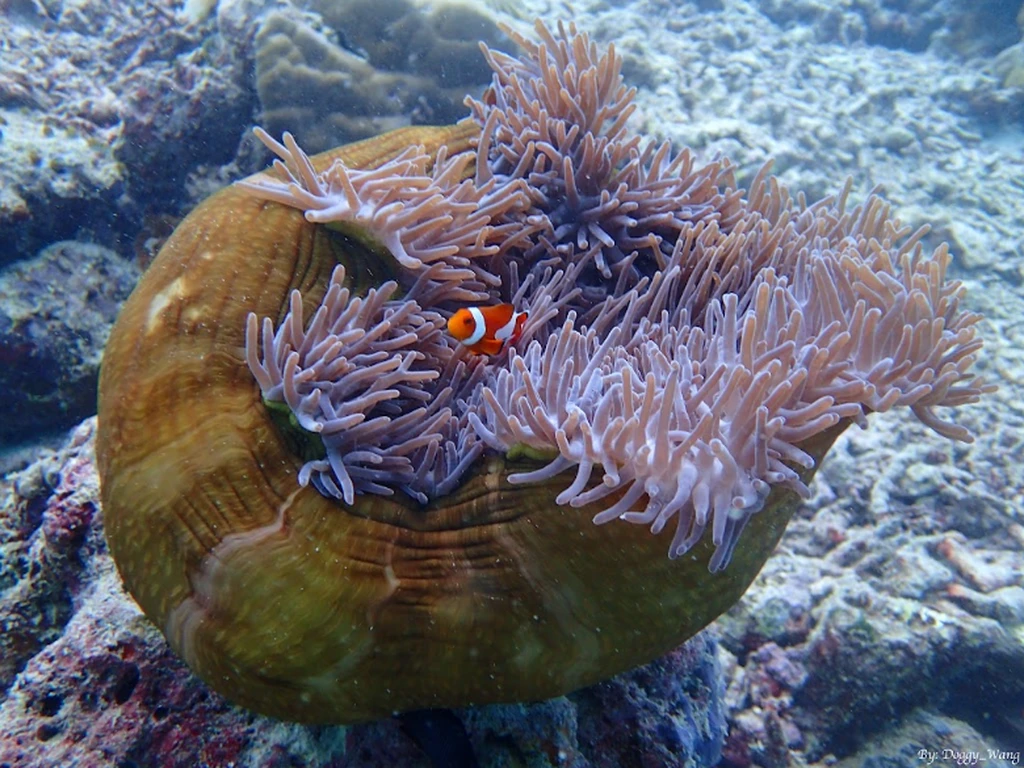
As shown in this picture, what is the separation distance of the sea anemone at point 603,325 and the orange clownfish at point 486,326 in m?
0.08

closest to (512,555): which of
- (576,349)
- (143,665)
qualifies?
(576,349)

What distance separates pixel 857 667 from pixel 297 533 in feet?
10.5

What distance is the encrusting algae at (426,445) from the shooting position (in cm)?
178

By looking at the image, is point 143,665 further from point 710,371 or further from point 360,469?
point 710,371

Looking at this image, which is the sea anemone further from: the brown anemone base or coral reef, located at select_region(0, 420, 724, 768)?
coral reef, located at select_region(0, 420, 724, 768)

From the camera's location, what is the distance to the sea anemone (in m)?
1.73

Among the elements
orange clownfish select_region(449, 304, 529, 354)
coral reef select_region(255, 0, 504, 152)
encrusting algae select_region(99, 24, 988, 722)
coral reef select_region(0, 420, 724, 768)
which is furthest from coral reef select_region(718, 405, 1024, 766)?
coral reef select_region(255, 0, 504, 152)

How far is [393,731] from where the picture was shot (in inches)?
86.2

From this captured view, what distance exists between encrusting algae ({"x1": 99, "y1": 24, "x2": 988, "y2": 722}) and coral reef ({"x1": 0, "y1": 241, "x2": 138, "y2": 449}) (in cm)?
219

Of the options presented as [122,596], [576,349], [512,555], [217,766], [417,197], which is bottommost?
[217,766]

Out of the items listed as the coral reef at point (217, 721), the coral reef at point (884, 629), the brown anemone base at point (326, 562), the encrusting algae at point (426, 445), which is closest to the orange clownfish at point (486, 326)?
the encrusting algae at point (426, 445)

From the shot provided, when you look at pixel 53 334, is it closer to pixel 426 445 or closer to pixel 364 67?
pixel 364 67

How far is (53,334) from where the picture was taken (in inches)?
147

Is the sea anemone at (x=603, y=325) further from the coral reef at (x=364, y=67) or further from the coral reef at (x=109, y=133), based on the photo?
the coral reef at (x=109, y=133)
